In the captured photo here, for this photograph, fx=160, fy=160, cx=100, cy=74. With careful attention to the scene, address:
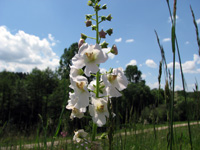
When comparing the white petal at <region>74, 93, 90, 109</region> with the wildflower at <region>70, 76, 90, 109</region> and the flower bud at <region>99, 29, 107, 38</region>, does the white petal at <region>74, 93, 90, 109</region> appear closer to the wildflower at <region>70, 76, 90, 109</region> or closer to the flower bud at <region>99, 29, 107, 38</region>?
the wildflower at <region>70, 76, 90, 109</region>

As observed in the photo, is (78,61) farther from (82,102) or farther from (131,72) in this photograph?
(131,72)

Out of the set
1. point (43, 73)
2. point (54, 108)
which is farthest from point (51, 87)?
point (54, 108)

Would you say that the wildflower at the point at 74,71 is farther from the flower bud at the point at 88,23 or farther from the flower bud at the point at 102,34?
the flower bud at the point at 88,23

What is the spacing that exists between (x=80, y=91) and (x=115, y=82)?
47 cm

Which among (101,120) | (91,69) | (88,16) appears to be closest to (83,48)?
(91,69)

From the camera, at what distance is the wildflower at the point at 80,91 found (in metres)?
1.90

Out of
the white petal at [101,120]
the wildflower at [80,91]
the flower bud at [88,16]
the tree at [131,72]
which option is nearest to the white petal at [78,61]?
the wildflower at [80,91]

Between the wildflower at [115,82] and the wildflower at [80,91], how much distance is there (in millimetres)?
277

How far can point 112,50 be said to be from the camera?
7.72 feet

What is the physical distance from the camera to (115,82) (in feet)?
6.84

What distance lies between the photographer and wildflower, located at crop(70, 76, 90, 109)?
1898mm

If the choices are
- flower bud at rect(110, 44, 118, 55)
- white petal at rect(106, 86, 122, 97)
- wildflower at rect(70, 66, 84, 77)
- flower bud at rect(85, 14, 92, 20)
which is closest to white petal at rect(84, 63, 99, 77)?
wildflower at rect(70, 66, 84, 77)

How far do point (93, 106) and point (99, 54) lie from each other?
2.16 ft

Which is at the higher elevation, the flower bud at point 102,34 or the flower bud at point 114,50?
the flower bud at point 102,34
